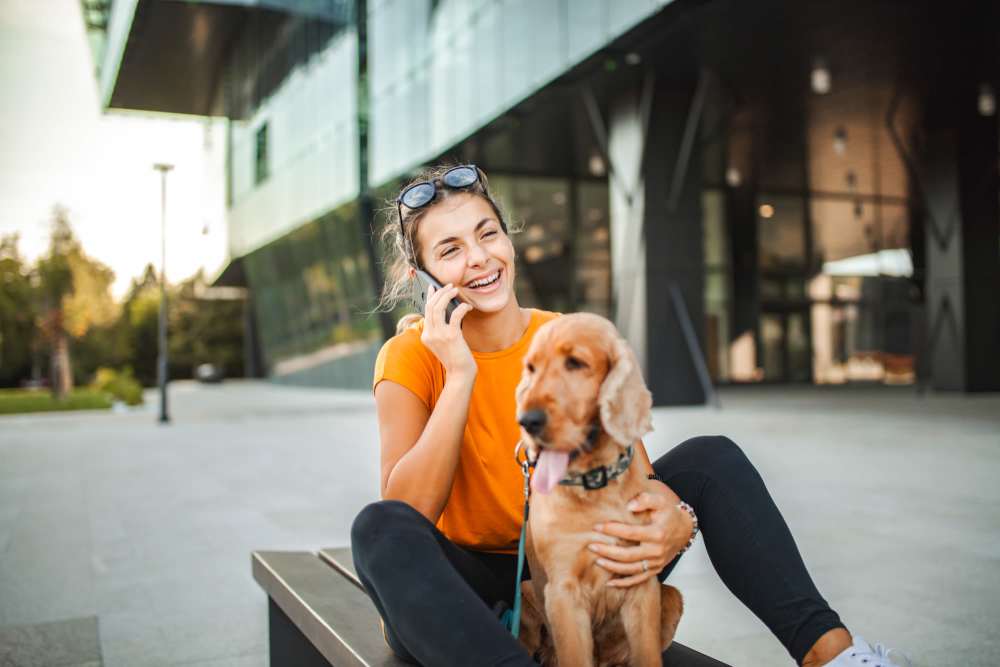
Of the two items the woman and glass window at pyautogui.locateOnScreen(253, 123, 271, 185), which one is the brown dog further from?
glass window at pyautogui.locateOnScreen(253, 123, 271, 185)

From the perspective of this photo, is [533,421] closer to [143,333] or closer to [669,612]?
[669,612]

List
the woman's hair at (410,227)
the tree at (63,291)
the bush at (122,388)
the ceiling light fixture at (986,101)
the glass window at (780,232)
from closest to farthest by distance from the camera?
1. the woman's hair at (410,227)
2. the ceiling light fixture at (986,101)
3. the bush at (122,388)
4. the glass window at (780,232)
5. the tree at (63,291)

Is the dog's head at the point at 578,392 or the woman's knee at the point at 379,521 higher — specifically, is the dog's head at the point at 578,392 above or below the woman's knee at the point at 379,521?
above

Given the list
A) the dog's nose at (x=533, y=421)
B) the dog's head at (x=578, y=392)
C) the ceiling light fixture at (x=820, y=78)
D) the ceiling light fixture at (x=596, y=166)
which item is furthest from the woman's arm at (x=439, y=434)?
the ceiling light fixture at (x=596, y=166)

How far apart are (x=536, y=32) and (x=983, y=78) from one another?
321 inches

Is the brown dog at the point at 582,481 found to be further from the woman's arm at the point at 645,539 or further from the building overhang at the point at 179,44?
the building overhang at the point at 179,44

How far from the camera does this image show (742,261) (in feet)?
88.4

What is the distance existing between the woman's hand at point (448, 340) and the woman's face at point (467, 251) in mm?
160

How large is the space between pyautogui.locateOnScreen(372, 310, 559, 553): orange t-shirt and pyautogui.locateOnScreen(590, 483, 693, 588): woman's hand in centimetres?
51

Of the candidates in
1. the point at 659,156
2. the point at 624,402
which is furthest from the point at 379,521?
the point at 659,156

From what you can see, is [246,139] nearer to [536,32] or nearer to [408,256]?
[536,32]

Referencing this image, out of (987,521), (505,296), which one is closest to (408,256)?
(505,296)

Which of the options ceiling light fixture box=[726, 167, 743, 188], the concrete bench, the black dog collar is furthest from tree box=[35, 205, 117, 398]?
the black dog collar

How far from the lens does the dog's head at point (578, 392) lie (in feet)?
5.53
